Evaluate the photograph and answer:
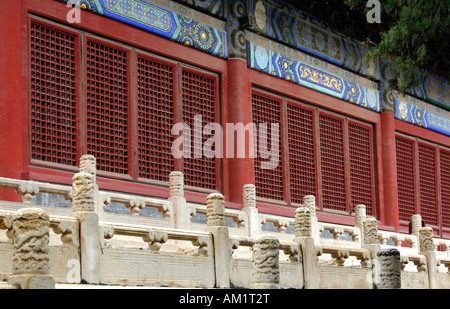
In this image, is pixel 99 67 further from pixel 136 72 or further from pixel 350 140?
pixel 350 140

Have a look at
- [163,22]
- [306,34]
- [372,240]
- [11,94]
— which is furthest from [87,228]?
[306,34]

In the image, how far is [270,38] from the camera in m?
18.9

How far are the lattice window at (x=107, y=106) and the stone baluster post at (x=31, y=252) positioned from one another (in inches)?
275

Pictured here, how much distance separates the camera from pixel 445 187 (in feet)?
80.1

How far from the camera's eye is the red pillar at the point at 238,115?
17.3 meters

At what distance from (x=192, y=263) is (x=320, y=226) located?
236 inches

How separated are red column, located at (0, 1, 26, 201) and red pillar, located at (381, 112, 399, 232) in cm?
1102

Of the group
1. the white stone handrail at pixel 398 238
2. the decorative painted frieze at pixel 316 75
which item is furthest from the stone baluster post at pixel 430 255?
the decorative painted frieze at pixel 316 75

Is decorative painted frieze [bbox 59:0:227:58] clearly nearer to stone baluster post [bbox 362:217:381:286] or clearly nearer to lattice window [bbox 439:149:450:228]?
stone baluster post [bbox 362:217:381:286]

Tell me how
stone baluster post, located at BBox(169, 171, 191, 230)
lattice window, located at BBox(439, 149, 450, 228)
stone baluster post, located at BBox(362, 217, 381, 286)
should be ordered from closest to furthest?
stone baluster post, located at BBox(169, 171, 191, 230) < stone baluster post, located at BBox(362, 217, 381, 286) < lattice window, located at BBox(439, 149, 450, 228)

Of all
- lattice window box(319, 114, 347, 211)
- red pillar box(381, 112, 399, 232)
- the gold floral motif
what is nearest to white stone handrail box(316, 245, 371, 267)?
lattice window box(319, 114, 347, 211)

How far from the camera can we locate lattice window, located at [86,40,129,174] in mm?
14781

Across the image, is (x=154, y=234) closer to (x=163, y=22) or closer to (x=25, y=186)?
(x=25, y=186)
